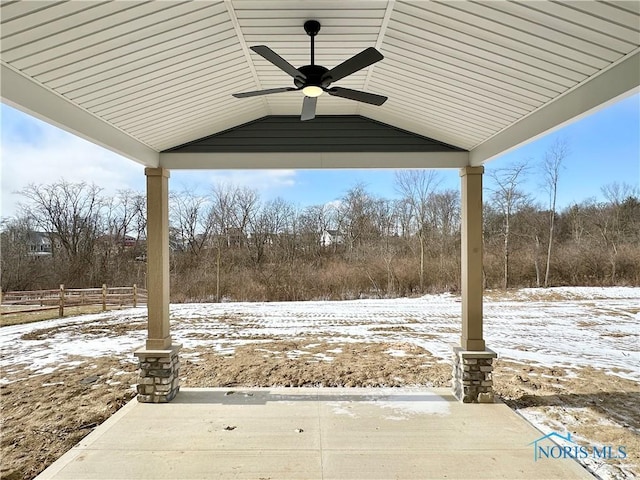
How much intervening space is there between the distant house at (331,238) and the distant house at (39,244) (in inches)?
422

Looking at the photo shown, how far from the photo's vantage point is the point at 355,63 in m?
2.05

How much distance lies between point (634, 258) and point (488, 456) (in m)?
14.6

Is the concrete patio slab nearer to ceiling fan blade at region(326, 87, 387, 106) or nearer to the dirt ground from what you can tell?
the dirt ground

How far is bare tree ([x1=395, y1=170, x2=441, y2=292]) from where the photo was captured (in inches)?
565

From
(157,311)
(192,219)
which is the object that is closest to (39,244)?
(192,219)

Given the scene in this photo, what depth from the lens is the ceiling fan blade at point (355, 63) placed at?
196cm

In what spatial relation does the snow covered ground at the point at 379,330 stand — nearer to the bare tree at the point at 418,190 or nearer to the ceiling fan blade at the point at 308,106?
the ceiling fan blade at the point at 308,106

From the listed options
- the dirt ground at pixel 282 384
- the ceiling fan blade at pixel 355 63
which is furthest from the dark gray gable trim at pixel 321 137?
the dirt ground at pixel 282 384

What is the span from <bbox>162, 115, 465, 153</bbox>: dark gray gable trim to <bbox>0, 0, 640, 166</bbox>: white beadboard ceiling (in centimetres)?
50

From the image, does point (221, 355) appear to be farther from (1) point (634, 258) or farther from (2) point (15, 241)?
(1) point (634, 258)

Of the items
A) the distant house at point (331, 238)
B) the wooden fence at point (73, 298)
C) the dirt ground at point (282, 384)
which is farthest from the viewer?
the distant house at point (331, 238)

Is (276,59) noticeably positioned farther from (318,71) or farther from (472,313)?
(472,313)

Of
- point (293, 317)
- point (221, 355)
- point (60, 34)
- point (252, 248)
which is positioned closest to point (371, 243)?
point (252, 248)

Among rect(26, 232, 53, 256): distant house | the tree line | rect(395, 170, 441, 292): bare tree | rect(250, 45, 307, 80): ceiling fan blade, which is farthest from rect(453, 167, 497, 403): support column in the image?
rect(26, 232, 53, 256): distant house
